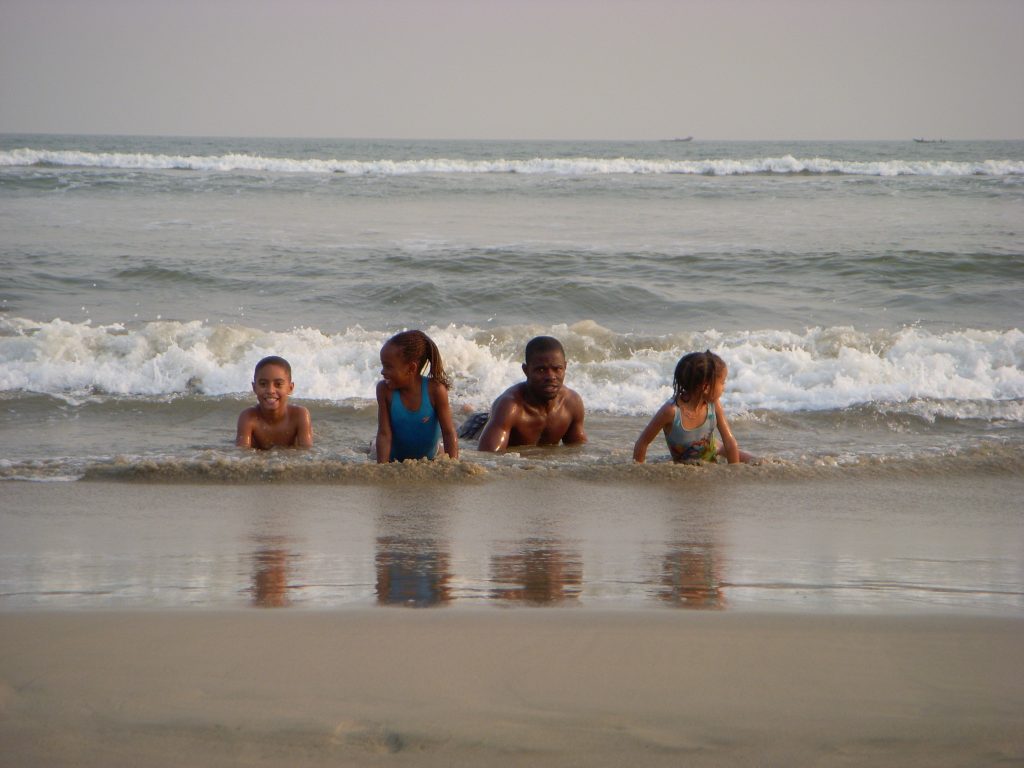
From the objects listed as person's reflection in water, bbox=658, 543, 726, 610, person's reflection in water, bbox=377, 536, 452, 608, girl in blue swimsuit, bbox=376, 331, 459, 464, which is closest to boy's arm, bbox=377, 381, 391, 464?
girl in blue swimsuit, bbox=376, 331, 459, 464

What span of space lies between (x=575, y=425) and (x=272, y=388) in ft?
6.57

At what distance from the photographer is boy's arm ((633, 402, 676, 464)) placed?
233 inches

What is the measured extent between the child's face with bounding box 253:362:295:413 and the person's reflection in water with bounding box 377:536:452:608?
2.71m

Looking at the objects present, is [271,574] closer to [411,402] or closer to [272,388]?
[411,402]

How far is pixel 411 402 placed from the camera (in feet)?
20.0

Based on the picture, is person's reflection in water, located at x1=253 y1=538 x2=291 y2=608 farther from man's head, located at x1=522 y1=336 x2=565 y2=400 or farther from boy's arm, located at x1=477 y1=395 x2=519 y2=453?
man's head, located at x1=522 y1=336 x2=565 y2=400

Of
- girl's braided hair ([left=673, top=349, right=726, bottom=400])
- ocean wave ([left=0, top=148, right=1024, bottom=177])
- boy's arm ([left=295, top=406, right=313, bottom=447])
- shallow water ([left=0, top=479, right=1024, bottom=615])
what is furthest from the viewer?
ocean wave ([left=0, top=148, right=1024, bottom=177])

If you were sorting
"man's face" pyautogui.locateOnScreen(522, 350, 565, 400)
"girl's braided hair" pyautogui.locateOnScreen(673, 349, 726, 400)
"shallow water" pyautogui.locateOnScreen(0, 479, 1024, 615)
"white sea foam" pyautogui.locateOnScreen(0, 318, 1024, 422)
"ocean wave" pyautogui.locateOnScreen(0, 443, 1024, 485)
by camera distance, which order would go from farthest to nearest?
"white sea foam" pyautogui.locateOnScreen(0, 318, 1024, 422), "man's face" pyautogui.locateOnScreen(522, 350, 565, 400), "girl's braided hair" pyautogui.locateOnScreen(673, 349, 726, 400), "ocean wave" pyautogui.locateOnScreen(0, 443, 1024, 485), "shallow water" pyautogui.locateOnScreen(0, 479, 1024, 615)

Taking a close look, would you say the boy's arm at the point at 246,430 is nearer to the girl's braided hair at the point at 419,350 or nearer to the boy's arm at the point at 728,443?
the girl's braided hair at the point at 419,350

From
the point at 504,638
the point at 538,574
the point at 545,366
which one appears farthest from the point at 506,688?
the point at 545,366

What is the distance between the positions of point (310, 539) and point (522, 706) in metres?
1.98

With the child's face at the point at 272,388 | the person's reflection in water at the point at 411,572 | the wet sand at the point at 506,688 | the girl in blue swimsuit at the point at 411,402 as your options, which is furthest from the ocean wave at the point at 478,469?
the wet sand at the point at 506,688

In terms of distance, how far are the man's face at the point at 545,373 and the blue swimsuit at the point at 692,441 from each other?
84 cm

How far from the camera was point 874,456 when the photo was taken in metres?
5.99
